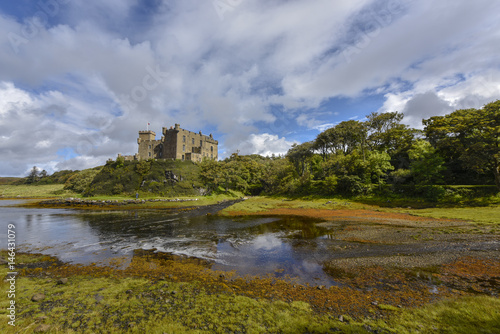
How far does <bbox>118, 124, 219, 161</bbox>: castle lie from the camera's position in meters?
79.7

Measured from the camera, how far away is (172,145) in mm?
80312

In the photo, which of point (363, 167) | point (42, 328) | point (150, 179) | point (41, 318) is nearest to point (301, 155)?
point (363, 167)

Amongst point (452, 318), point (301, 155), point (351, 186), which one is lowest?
point (452, 318)

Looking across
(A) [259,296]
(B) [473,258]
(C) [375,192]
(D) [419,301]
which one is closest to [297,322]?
(A) [259,296]

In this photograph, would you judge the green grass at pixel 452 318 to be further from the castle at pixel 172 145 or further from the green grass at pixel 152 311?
the castle at pixel 172 145

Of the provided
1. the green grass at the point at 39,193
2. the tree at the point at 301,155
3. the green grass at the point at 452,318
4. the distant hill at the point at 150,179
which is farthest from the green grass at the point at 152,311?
the green grass at the point at 39,193

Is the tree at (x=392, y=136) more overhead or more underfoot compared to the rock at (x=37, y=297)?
more overhead

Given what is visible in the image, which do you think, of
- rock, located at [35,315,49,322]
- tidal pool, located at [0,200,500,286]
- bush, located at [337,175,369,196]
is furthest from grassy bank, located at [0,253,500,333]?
bush, located at [337,175,369,196]

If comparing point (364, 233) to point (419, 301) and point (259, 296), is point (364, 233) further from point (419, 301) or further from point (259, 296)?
point (259, 296)

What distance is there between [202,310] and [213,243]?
1042cm

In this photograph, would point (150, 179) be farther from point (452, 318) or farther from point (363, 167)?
point (452, 318)

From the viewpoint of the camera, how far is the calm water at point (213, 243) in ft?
42.0

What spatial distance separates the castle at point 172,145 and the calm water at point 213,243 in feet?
183

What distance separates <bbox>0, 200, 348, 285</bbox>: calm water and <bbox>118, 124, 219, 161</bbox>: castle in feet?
183
